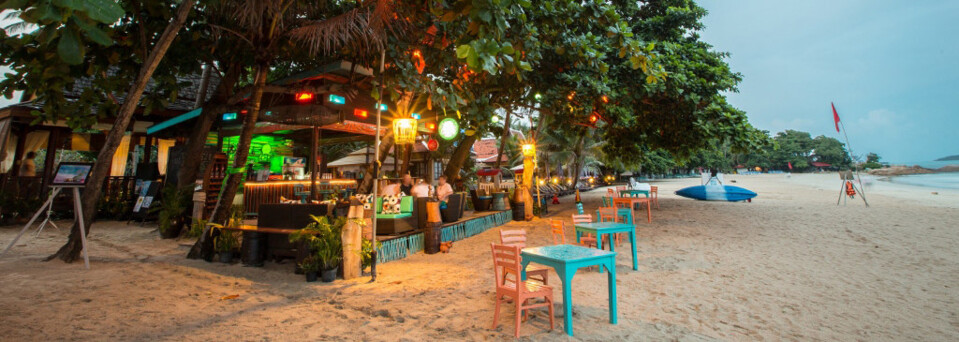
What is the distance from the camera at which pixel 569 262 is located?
301 cm

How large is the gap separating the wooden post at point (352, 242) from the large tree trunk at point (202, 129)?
15.9 ft

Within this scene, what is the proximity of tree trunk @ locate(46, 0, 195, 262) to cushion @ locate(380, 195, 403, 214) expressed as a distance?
3680 mm

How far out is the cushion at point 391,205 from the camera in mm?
6867

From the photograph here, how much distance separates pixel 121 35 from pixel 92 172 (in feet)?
7.02

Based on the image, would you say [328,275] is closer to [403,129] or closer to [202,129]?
[403,129]

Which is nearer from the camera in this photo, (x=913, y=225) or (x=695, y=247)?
(x=695, y=247)

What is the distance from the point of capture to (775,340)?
3068mm

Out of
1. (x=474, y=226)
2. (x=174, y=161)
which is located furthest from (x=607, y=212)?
(x=174, y=161)

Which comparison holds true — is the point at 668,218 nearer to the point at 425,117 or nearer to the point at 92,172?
the point at 425,117

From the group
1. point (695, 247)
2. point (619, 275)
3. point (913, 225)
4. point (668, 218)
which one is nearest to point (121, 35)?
point (619, 275)

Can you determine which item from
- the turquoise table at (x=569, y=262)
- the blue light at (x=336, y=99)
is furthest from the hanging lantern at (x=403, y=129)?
the turquoise table at (x=569, y=262)

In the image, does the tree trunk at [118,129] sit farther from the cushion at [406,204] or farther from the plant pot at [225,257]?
the cushion at [406,204]

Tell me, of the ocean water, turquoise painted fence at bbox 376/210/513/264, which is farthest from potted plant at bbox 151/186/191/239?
the ocean water

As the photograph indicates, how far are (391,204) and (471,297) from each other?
3248 mm
